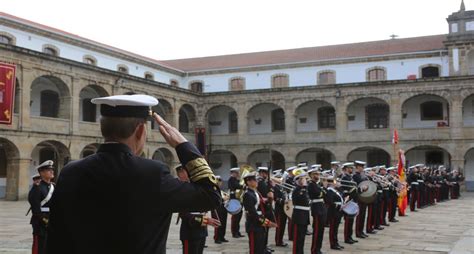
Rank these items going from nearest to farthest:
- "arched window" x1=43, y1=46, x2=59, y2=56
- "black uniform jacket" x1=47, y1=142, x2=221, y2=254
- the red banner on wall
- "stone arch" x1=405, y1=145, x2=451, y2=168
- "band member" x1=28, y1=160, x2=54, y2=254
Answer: "black uniform jacket" x1=47, y1=142, x2=221, y2=254 → "band member" x1=28, y1=160, x2=54, y2=254 → the red banner on wall → "arched window" x1=43, y1=46, x2=59, y2=56 → "stone arch" x1=405, y1=145, x2=451, y2=168

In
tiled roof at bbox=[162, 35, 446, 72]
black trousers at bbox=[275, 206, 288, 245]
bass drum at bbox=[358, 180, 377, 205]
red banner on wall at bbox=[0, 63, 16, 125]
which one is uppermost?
tiled roof at bbox=[162, 35, 446, 72]

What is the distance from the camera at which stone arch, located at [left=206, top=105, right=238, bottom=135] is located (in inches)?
1642

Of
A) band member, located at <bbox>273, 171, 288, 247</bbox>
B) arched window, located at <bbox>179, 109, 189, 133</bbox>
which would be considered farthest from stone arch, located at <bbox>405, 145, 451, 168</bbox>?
band member, located at <bbox>273, 171, 288, 247</bbox>

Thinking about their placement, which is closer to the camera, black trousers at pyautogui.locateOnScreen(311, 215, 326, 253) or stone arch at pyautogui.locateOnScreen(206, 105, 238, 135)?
black trousers at pyautogui.locateOnScreen(311, 215, 326, 253)

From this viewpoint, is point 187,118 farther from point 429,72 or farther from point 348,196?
point 348,196

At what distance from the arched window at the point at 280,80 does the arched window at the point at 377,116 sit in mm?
7205

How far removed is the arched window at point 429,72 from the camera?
37.1 meters

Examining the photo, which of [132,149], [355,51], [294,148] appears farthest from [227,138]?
[132,149]

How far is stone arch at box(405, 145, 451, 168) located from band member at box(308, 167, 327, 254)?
26828 mm

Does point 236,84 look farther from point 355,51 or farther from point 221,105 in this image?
point 355,51

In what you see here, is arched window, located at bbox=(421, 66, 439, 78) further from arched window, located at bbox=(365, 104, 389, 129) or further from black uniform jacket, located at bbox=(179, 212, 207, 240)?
black uniform jacket, located at bbox=(179, 212, 207, 240)

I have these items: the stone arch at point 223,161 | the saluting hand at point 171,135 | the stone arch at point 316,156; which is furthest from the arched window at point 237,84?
the saluting hand at point 171,135

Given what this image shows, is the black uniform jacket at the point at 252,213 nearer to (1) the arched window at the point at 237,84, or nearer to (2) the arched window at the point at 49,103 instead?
(2) the arched window at the point at 49,103

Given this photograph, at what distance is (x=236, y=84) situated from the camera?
1699 inches
